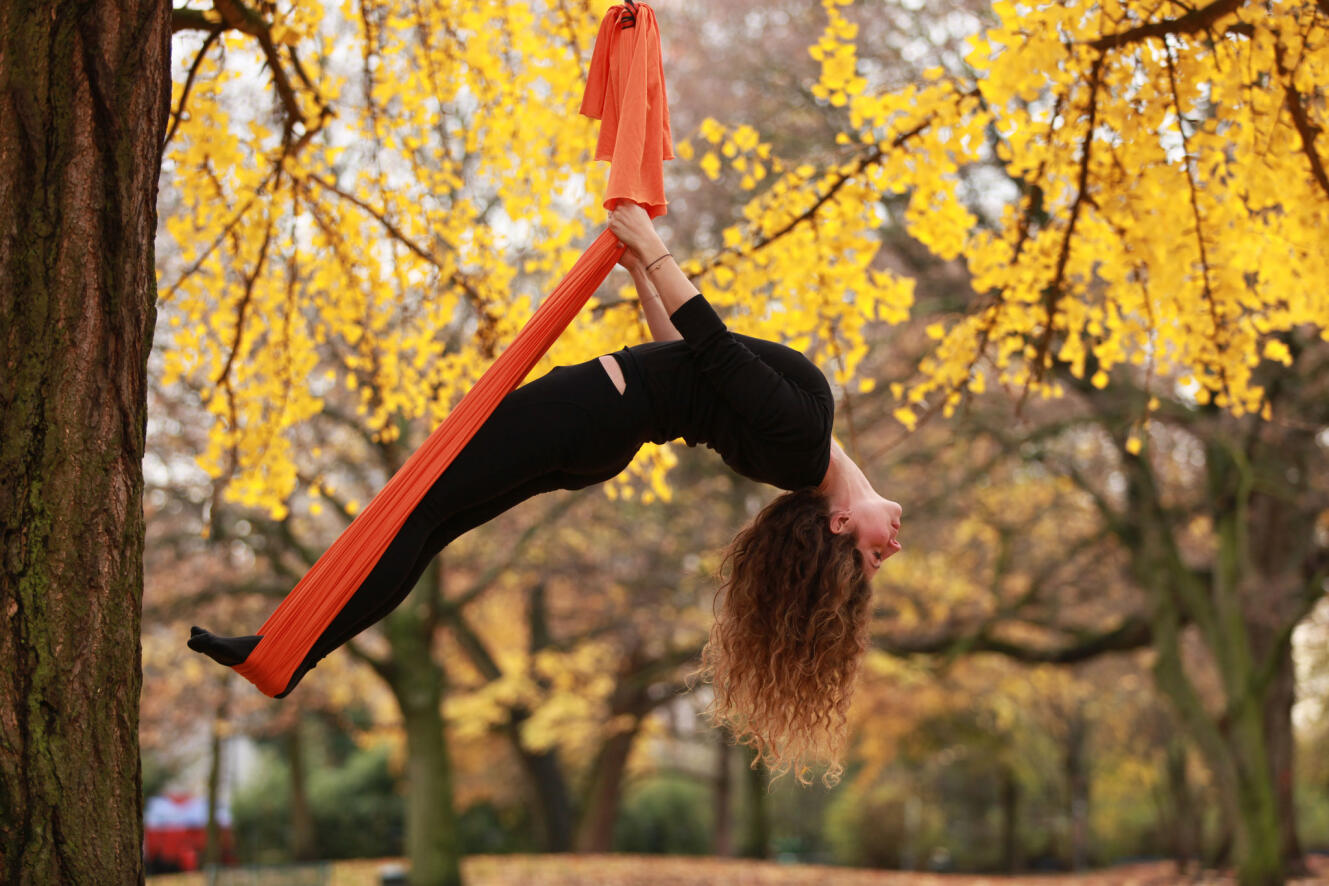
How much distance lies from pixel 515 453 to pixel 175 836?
Result: 1661 cm

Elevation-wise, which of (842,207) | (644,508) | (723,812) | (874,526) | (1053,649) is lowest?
(723,812)

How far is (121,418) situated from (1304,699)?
17.5 metres

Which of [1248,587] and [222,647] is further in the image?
[1248,587]

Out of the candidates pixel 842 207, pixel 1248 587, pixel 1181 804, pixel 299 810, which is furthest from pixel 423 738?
pixel 1181 804

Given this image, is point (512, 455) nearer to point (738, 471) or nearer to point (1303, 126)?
point (738, 471)

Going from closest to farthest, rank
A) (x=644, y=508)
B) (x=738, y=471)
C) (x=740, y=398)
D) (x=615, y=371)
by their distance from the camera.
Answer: (x=740, y=398), (x=615, y=371), (x=738, y=471), (x=644, y=508)

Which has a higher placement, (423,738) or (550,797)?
(423,738)

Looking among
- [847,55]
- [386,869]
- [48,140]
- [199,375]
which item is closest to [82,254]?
[48,140]

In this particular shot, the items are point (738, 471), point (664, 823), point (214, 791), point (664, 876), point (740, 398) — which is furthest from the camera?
point (664, 823)

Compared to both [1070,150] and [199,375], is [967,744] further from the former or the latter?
[1070,150]

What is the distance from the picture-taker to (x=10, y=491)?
2.17 metres

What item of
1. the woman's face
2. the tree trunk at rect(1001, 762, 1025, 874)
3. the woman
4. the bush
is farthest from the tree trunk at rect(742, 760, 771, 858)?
the woman's face

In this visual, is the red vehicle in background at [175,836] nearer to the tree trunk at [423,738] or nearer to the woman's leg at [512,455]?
the tree trunk at [423,738]

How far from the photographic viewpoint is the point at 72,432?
7.36 feet
